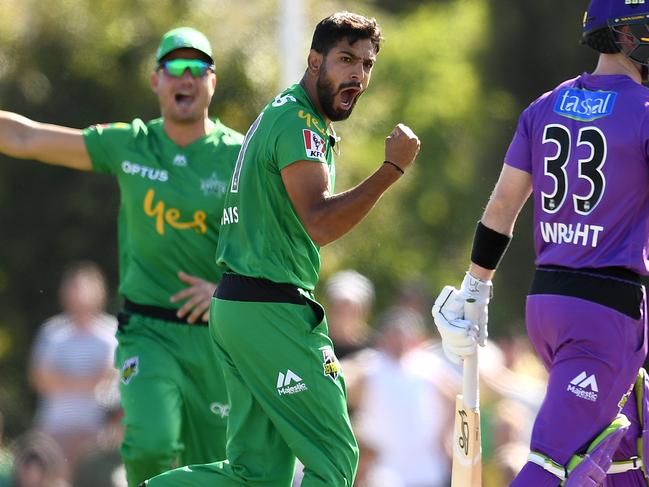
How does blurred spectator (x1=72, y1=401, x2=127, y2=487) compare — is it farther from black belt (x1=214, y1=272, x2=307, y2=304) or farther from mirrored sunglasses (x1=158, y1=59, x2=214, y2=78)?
black belt (x1=214, y1=272, x2=307, y2=304)

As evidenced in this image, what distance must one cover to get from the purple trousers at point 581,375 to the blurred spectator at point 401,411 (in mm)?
4511

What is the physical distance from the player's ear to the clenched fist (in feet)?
1.55

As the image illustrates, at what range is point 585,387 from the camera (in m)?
5.25

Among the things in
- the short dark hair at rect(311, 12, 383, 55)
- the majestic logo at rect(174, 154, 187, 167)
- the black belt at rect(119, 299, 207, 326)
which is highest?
the short dark hair at rect(311, 12, 383, 55)

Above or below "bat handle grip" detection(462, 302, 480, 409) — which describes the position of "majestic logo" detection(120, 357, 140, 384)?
below

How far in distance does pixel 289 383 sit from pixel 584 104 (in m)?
1.61

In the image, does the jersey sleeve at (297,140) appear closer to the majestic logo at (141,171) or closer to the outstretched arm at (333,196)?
the outstretched arm at (333,196)

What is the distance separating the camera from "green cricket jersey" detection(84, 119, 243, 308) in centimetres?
709

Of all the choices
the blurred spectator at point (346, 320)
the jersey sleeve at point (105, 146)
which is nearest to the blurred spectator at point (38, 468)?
the blurred spectator at point (346, 320)

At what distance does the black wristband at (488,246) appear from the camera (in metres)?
5.65

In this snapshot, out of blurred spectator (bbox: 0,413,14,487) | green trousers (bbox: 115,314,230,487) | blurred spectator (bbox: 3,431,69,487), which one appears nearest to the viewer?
green trousers (bbox: 115,314,230,487)

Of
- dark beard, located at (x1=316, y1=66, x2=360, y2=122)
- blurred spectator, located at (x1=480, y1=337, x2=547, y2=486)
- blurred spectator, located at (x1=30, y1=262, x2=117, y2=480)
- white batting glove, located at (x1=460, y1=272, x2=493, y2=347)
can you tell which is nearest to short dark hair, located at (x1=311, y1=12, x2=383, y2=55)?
dark beard, located at (x1=316, y1=66, x2=360, y2=122)

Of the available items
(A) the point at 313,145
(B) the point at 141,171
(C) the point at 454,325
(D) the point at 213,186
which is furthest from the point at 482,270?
(B) the point at 141,171

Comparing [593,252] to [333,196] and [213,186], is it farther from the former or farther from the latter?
[213,186]
